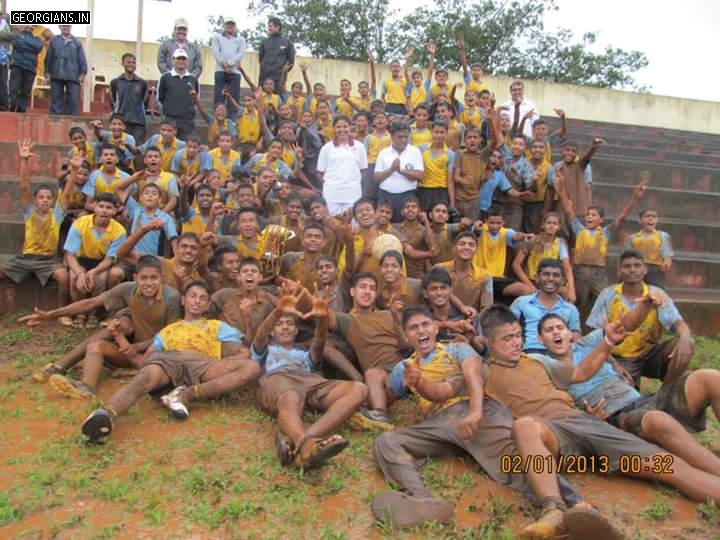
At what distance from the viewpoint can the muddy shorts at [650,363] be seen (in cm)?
525

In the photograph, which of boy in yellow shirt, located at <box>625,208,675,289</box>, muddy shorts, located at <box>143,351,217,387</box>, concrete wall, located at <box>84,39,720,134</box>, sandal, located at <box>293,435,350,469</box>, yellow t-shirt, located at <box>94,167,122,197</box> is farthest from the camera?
concrete wall, located at <box>84,39,720,134</box>

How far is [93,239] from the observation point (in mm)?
6965

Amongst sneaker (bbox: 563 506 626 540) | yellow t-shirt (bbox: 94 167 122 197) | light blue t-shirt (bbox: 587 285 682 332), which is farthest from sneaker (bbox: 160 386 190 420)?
yellow t-shirt (bbox: 94 167 122 197)

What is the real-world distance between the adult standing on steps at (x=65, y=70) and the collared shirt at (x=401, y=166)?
558 centimetres

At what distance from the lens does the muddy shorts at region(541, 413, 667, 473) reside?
4012 millimetres

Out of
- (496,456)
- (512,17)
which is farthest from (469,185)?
(512,17)

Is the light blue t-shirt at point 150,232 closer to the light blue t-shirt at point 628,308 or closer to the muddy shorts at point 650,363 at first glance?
the light blue t-shirt at point 628,308

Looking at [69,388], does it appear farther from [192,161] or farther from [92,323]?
[192,161]

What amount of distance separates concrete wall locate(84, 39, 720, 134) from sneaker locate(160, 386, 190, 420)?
14617mm

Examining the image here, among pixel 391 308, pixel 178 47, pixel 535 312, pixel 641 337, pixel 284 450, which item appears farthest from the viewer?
pixel 178 47

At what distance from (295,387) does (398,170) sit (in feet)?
13.2

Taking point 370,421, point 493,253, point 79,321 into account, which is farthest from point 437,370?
point 79,321

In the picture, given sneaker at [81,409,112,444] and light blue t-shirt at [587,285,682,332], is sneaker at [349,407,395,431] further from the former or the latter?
light blue t-shirt at [587,285,682,332]

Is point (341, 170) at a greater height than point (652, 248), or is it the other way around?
point (341, 170)
